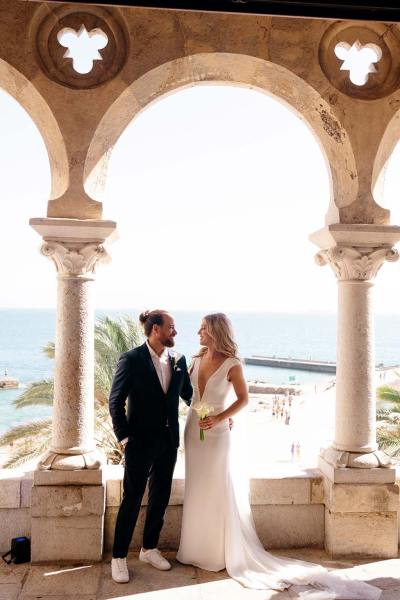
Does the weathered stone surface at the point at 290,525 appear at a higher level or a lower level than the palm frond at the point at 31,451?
higher

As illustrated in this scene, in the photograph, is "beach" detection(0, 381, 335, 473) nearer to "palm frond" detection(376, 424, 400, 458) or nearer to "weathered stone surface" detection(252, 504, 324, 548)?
"palm frond" detection(376, 424, 400, 458)

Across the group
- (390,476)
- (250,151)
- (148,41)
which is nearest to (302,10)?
(148,41)

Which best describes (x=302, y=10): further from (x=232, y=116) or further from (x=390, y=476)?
(x=232, y=116)

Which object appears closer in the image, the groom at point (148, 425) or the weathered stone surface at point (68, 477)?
the groom at point (148, 425)

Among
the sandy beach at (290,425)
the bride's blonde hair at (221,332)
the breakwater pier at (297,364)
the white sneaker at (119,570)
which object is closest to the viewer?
the white sneaker at (119,570)

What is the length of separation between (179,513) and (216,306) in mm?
109457

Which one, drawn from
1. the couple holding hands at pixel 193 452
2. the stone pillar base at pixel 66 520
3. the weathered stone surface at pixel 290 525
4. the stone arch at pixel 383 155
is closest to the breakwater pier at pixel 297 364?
the weathered stone surface at pixel 290 525

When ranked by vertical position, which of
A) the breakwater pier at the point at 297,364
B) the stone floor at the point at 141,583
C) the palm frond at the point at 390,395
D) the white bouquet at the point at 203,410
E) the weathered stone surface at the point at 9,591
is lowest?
the breakwater pier at the point at 297,364

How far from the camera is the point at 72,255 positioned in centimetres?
443

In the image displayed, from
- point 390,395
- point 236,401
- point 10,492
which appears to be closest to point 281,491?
point 236,401

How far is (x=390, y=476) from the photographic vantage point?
459cm

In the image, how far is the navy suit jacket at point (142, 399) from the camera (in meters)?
4.10

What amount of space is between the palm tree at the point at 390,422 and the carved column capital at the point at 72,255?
6.86 metres

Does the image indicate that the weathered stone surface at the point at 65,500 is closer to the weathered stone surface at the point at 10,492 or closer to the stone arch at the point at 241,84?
the weathered stone surface at the point at 10,492
